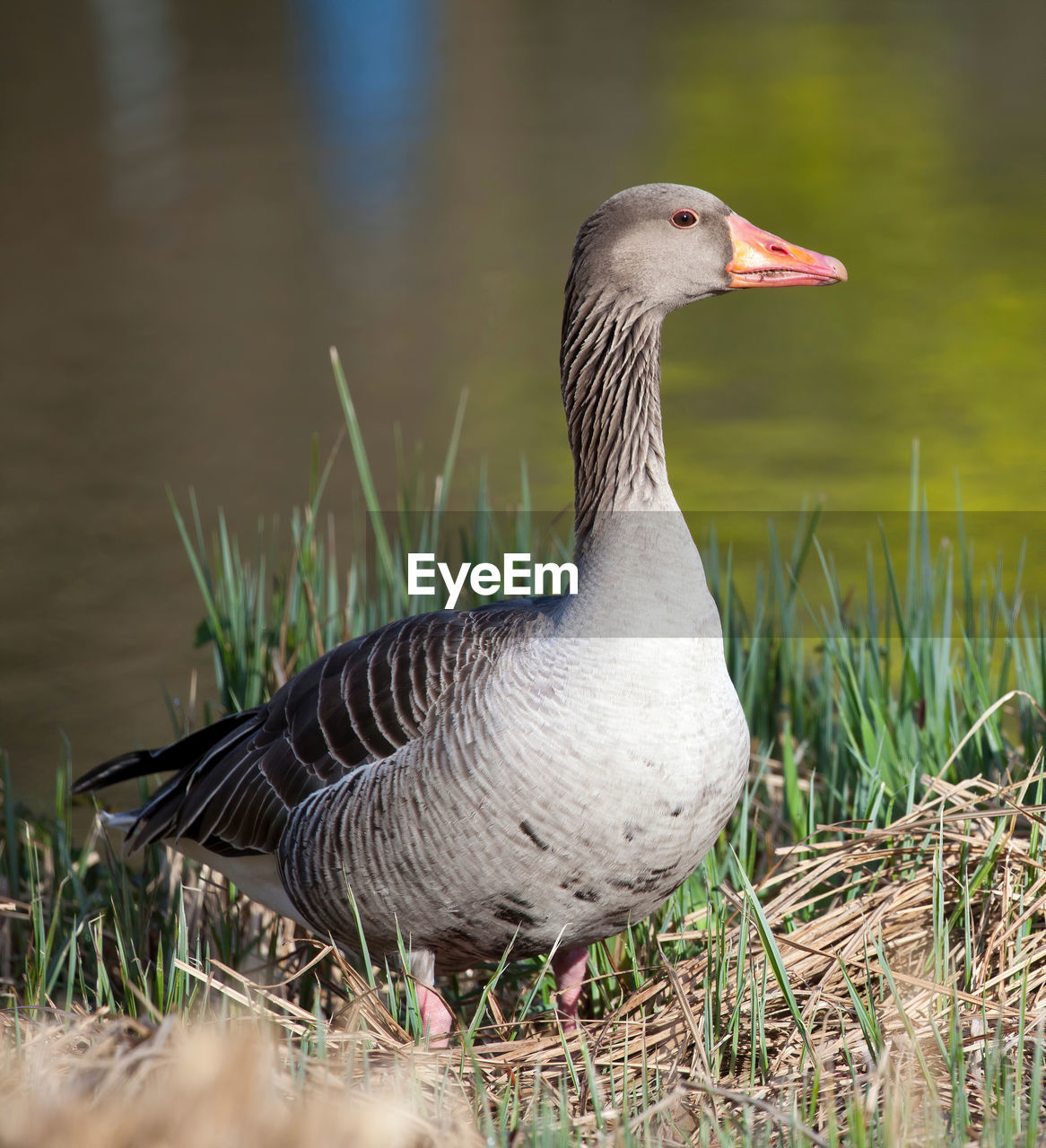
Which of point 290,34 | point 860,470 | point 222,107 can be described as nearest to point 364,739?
point 860,470

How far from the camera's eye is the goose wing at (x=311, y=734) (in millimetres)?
3809

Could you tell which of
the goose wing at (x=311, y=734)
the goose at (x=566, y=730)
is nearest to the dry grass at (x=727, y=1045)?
the goose at (x=566, y=730)

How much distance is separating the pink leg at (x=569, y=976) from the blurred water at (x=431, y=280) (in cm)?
273

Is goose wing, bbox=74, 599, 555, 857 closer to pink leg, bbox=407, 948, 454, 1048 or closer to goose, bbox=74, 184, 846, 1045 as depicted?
goose, bbox=74, 184, 846, 1045

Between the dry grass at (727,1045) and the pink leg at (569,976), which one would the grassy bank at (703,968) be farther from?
the pink leg at (569,976)

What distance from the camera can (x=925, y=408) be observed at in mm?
12516

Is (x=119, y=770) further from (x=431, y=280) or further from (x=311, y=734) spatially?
(x=431, y=280)

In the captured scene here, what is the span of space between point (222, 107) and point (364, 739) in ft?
69.2

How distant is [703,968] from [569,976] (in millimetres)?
497

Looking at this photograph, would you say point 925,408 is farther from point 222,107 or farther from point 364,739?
point 222,107

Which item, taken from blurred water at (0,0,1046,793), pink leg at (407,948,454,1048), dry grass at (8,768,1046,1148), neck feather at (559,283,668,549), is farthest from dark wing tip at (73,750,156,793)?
blurred water at (0,0,1046,793)

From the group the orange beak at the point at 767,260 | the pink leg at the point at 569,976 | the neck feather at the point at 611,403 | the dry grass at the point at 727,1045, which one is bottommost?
the pink leg at the point at 569,976

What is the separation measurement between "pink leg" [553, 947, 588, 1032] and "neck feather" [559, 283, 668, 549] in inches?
47.7

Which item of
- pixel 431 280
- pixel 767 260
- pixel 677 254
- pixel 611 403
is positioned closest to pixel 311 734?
pixel 611 403
